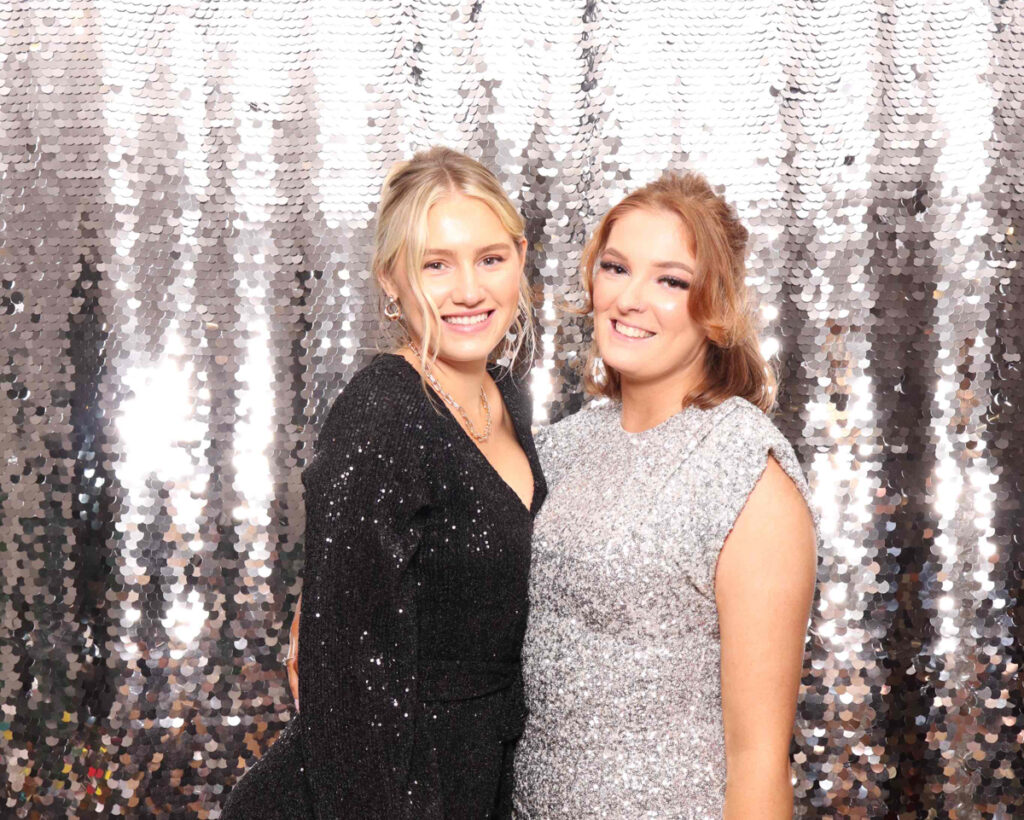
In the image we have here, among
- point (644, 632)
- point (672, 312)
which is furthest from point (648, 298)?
point (644, 632)

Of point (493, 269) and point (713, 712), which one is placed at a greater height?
point (493, 269)

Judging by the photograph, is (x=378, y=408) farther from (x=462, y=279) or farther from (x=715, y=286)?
(x=715, y=286)

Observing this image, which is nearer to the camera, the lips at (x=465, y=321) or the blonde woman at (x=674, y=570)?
the blonde woman at (x=674, y=570)

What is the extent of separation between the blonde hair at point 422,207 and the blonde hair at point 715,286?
0.20 metres

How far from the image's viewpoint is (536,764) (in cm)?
Answer: 130

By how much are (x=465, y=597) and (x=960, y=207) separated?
1.20m

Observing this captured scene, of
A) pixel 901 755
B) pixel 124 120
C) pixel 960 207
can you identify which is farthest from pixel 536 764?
pixel 124 120

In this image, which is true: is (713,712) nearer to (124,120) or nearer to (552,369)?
(552,369)

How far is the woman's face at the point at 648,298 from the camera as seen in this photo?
130cm

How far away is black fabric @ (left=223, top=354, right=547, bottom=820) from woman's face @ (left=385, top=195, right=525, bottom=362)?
97 millimetres

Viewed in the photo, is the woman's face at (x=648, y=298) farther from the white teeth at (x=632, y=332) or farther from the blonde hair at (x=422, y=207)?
the blonde hair at (x=422, y=207)

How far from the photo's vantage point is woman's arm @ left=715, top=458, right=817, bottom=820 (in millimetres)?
1153

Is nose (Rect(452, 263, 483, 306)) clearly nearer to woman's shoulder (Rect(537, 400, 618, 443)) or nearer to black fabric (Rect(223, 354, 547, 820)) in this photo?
black fabric (Rect(223, 354, 547, 820))

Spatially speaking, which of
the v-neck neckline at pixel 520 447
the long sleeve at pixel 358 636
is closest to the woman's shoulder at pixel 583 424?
the v-neck neckline at pixel 520 447
